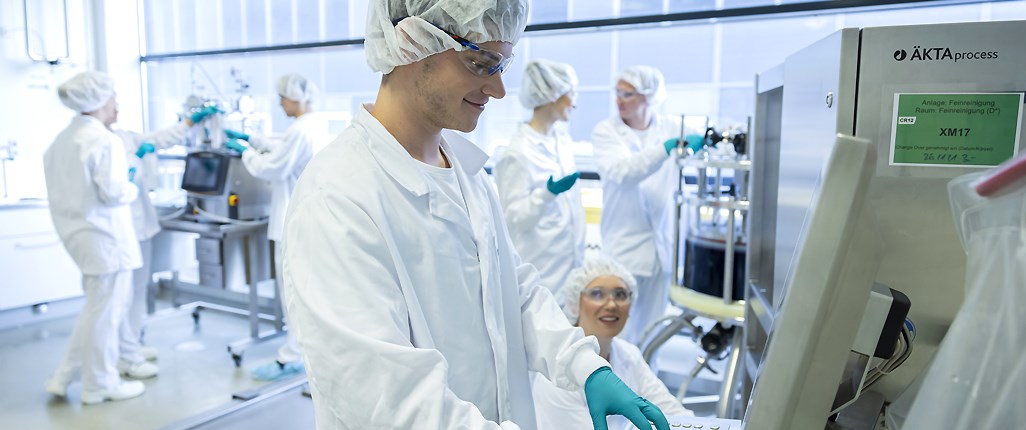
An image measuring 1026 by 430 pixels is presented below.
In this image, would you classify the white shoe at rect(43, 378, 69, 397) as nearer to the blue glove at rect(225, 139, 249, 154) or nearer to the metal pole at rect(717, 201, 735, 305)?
the blue glove at rect(225, 139, 249, 154)

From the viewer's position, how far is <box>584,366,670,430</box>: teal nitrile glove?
1003 millimetres

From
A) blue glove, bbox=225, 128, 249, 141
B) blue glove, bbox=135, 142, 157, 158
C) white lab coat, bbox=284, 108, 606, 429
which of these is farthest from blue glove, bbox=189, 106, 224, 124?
white lab coat, bbox=284, 108, 606, 429

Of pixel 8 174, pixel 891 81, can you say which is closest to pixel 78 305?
pixel 8 174

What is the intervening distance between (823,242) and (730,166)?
5.03 feet

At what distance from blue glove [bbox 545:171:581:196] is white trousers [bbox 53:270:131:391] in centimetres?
211

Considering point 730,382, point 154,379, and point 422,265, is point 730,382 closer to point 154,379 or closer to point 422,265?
point 422,265

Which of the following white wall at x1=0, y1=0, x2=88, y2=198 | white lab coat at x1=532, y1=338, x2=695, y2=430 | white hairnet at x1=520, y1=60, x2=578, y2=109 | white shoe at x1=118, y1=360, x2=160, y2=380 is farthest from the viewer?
white wall at x1=0, y1=0, x2=88, y2=198

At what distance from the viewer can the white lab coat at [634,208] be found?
118 inches

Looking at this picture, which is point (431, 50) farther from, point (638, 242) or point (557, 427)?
point (638, 242)

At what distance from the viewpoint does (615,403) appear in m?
1.04

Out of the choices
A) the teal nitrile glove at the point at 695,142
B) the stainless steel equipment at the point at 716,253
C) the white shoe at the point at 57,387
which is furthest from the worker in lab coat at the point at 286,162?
the stainless steel equipment at the point at 716,253

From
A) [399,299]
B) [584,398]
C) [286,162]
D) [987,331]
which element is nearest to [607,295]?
[584,398]

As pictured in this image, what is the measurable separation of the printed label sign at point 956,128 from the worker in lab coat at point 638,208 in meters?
2.00

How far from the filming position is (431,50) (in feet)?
3.61
